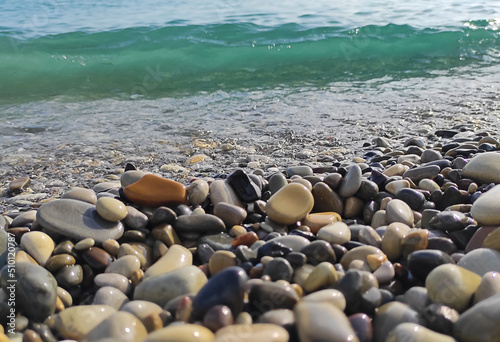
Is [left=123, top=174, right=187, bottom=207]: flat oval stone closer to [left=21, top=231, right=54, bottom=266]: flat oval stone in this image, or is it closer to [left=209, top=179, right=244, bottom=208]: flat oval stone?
[left=209, top=179, right=244, bottom=208]: flat oval stone

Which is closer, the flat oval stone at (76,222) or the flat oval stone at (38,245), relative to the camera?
the flat oval stone at (38,245)

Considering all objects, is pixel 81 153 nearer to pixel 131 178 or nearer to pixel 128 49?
pixel 131 178

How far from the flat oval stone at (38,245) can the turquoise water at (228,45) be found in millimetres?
4403

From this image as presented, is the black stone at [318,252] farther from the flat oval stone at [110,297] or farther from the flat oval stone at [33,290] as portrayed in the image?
the flat oval stone at [33,290]

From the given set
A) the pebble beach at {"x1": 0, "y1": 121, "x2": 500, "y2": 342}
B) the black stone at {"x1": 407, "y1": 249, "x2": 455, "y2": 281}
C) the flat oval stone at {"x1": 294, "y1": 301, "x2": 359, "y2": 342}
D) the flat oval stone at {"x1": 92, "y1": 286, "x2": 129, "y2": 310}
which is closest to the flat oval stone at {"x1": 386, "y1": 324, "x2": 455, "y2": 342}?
the pebble beach at {"x1": 0, "y1": 121, "x2": 500, "y2": 342}

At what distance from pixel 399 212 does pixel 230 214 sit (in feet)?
2.55

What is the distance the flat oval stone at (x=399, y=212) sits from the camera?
2.28 metres

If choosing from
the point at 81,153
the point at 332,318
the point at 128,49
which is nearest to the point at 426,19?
the point at 128,49

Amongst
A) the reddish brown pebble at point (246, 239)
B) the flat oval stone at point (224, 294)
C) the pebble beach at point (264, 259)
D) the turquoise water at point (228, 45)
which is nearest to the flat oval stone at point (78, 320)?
the pebble beach at point (264, 259)

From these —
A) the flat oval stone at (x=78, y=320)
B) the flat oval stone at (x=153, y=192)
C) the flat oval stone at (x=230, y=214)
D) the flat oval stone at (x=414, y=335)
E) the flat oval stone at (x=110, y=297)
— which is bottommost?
the flat oval stone at (x=110, y=297)

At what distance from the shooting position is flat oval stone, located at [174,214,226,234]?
2229 mm

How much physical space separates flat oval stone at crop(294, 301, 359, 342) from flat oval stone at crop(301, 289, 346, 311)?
9cm

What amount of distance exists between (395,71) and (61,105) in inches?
186

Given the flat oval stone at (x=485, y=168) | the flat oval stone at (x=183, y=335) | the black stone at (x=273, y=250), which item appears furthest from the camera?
the flat oval stone at (x=485, y=168)
